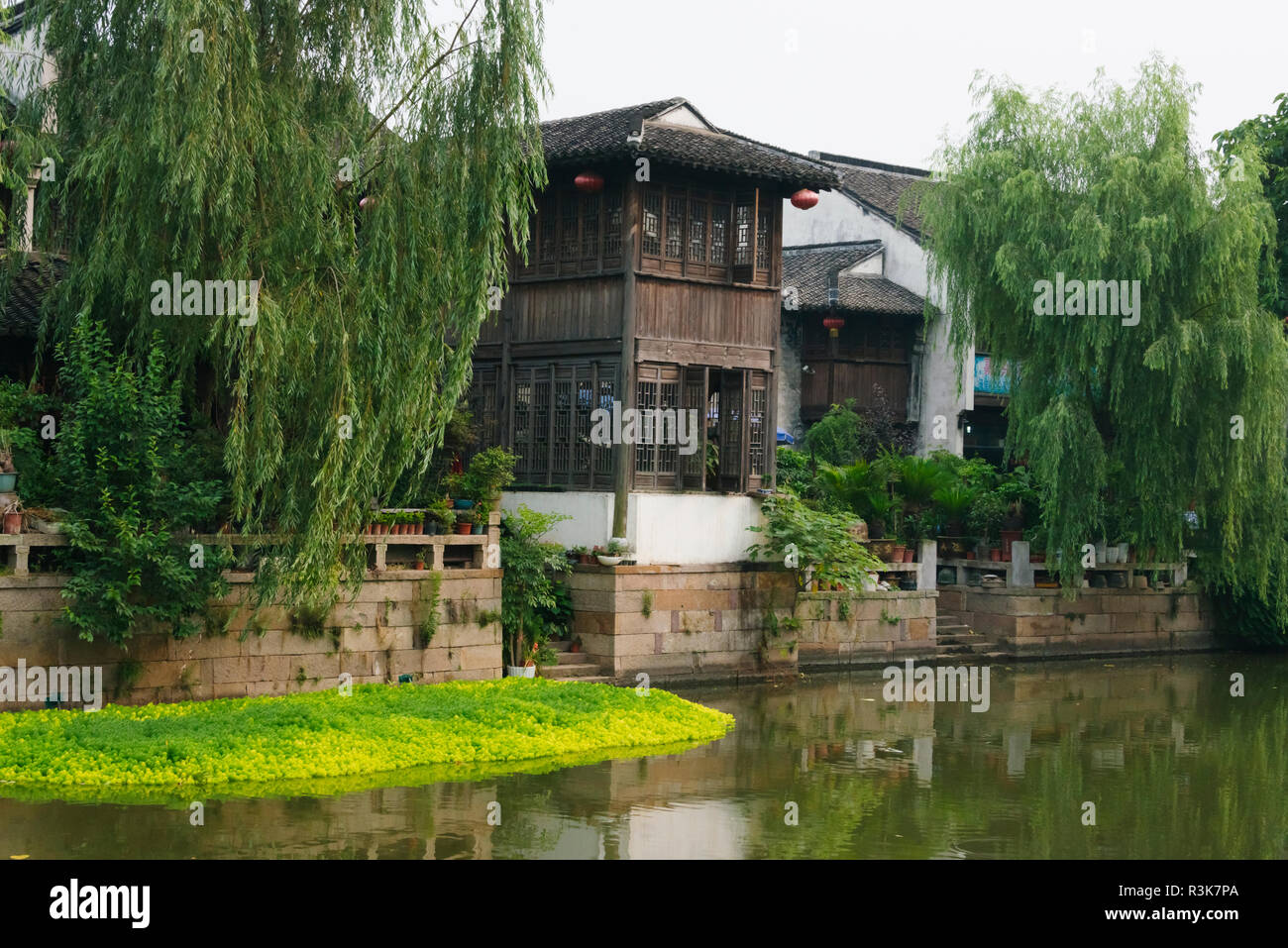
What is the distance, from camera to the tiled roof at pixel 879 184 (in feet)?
109

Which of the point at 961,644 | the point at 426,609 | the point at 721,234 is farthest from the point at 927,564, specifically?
the point at 426,609

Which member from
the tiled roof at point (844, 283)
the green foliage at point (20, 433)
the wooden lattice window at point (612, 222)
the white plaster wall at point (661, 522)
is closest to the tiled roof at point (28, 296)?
the green foliage at point (20, 433)

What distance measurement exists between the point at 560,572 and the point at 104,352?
24.9 ft

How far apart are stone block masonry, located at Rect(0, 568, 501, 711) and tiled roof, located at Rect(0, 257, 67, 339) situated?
360 centimetres

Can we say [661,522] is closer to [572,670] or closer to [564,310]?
[572,670]

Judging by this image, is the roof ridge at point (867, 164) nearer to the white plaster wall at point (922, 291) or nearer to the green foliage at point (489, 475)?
the white plaster wall at point (922, 291)

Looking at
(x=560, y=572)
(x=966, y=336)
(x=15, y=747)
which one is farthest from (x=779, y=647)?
(x=15, y=747)

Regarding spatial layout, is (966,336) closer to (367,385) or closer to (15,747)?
(367,385)

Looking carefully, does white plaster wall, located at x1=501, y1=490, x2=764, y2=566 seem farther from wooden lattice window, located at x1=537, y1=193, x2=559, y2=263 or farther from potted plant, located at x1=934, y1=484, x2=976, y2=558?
potted plant, located at x1=934, y1=484, x2=976, y2=558

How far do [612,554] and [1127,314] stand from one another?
31.2ft

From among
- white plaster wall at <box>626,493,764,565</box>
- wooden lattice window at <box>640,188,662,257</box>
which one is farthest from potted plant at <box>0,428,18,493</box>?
wooden lattice window at <box>640,188,662,257</box>

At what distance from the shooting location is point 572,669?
20.4 meters

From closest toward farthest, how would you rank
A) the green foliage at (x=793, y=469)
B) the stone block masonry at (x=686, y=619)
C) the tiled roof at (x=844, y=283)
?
the stone block masonry at (x=686, y=619)
the green foliage at (x=793, y=469)
the tiled roof at (x=844, y=283)

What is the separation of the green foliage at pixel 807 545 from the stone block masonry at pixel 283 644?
4.72 m
